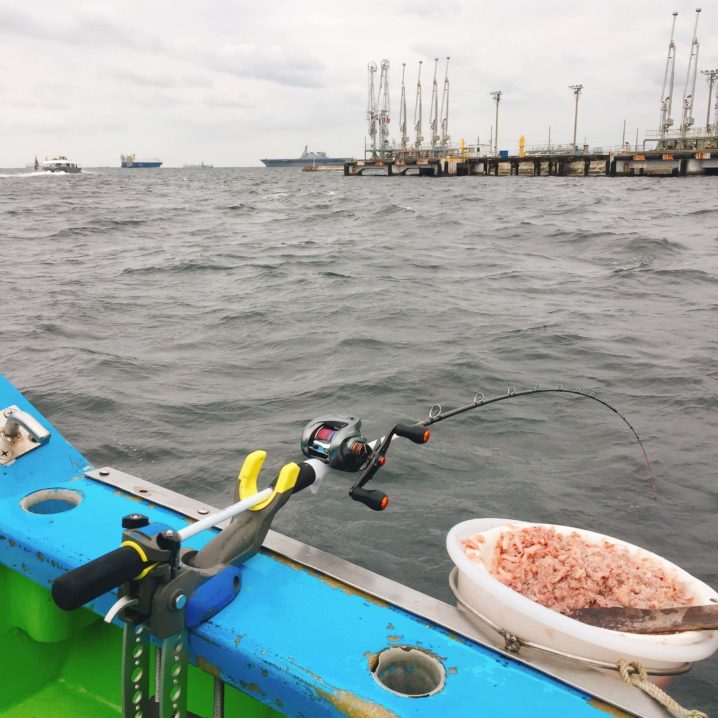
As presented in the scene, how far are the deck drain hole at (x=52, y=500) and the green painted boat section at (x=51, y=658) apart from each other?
0.75ft

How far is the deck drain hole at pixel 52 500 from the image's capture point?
236 centimetres

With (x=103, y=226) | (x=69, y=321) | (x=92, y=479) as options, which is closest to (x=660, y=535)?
(x=92, y=479)

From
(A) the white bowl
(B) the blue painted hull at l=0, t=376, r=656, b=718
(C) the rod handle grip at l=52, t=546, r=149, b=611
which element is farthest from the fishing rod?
(C) the rod handle grip at l=52, t=546, r=149, b=611

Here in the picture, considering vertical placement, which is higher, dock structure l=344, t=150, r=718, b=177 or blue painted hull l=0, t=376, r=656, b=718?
dock structure l=344, t=150, r=718, b=177

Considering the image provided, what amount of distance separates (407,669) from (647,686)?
0.58 m

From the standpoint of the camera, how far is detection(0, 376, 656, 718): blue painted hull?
1.58 m

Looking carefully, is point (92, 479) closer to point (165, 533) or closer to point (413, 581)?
point (165, 533)

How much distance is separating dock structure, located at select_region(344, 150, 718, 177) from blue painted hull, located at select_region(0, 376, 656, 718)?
208ft

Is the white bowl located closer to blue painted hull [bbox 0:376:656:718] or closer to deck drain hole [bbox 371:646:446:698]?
blue painted hull [bbox 0:376:656:718]

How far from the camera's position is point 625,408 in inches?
239

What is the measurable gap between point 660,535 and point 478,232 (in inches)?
637

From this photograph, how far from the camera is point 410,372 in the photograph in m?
7.16

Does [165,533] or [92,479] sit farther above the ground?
[165,533]

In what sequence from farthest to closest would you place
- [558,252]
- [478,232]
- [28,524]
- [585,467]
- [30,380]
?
[478,232]
[558,252]
[30,380]
[585,467]
[28,524]
